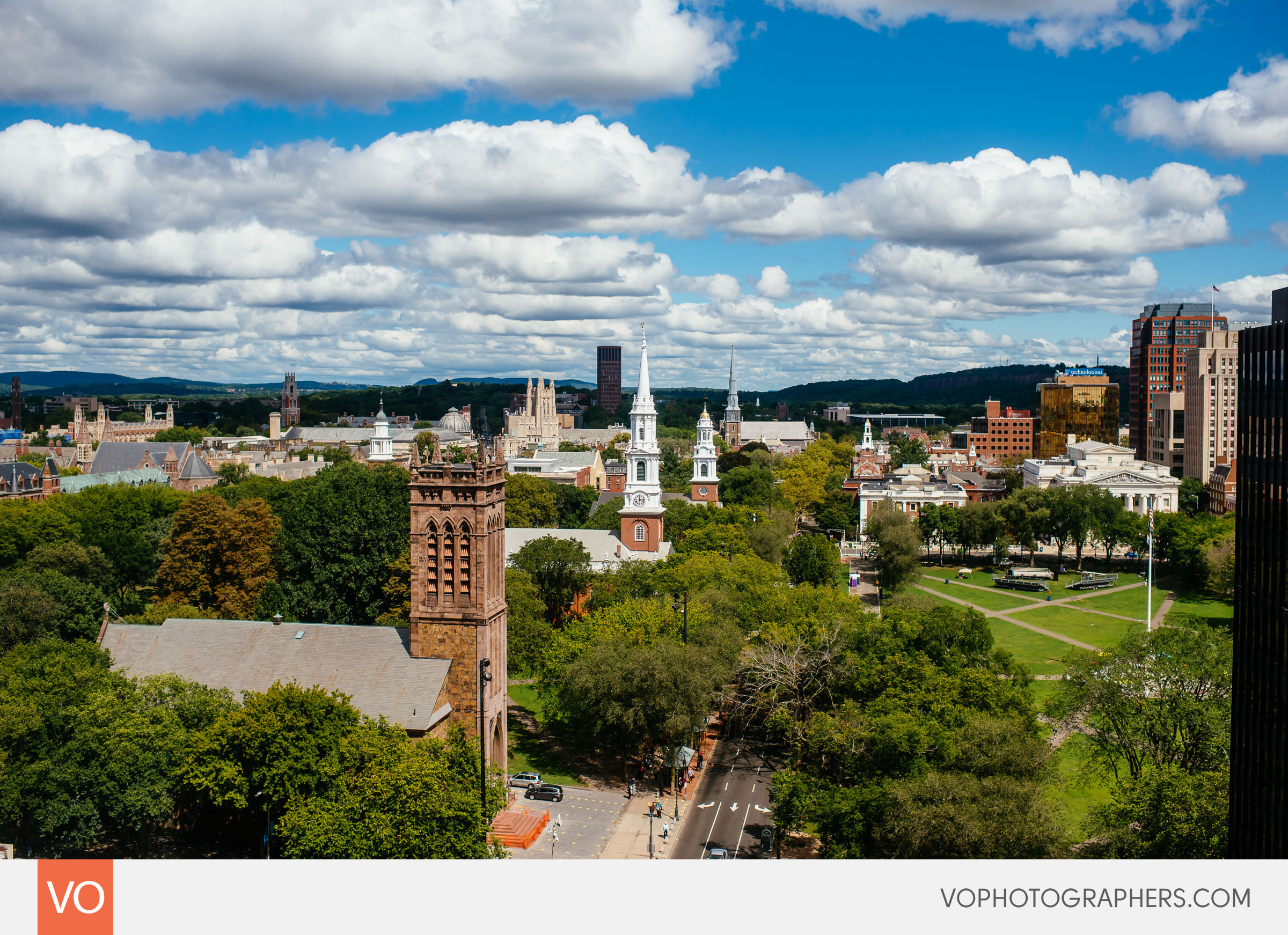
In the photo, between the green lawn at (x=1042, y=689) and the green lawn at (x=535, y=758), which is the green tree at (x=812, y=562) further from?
the green lawn at (x=535, y=758)

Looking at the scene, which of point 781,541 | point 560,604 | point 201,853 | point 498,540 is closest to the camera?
point 201,853

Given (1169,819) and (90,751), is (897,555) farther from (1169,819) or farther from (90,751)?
(90,751)

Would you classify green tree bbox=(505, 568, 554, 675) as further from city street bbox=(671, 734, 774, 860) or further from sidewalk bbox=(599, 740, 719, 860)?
city street bbox=(671, 734, 774, 860)

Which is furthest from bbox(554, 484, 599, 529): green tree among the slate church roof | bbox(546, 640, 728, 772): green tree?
the slate church roof

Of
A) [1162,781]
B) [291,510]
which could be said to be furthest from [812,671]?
[291,510]

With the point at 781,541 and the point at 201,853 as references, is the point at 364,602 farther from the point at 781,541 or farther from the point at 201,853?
the point at 781,541
